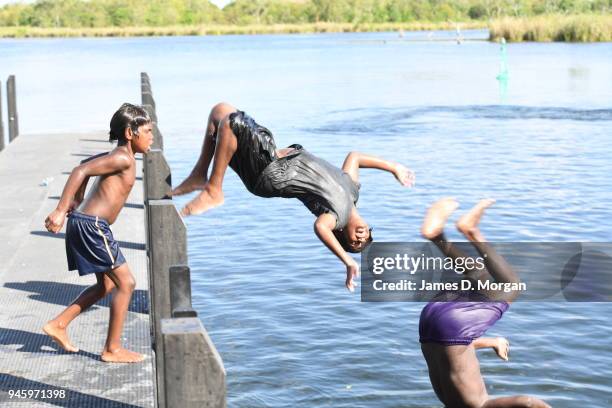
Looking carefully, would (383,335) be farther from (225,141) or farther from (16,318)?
(225,141)

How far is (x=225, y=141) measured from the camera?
18.9 feet

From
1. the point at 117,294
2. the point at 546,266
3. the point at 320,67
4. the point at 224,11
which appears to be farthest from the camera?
the point at 224,11

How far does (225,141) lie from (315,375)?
4131 mm

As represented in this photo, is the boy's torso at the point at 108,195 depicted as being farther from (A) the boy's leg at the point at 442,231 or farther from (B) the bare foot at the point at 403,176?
(A) the boy's leg at the point at 442,231

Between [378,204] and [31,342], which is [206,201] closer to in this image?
[31,342]

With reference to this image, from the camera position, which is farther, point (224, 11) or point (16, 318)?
point (224, 11)

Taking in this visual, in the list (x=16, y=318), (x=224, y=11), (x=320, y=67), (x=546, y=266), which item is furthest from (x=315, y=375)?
(x=224, y=11)

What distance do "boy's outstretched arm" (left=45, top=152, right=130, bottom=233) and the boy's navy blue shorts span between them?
0.15 m

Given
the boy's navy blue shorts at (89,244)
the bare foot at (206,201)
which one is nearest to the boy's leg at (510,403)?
the bare foot at (206,201)

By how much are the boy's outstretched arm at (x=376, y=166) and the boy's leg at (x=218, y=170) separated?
2.45ft

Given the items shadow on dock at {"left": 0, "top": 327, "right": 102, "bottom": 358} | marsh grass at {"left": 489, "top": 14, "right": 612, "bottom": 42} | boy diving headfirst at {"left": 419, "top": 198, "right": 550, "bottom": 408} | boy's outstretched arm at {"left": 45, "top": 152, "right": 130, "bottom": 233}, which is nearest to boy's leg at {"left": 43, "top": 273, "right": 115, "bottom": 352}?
shadow on dock at {"left": 0, "top": 327, "right": 102, "bottom": 358}

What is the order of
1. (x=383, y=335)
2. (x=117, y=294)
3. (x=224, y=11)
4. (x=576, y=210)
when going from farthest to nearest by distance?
(x=224, y=11)
(x=576, y=210)
(x=383, y=335)
(x=117, y=294)

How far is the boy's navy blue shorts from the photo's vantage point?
670 centimetres

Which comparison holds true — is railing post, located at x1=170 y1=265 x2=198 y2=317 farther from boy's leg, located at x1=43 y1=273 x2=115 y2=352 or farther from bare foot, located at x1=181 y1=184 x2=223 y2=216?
boy's leg, located at x1=43 y1=273 x2=115 y2=352
